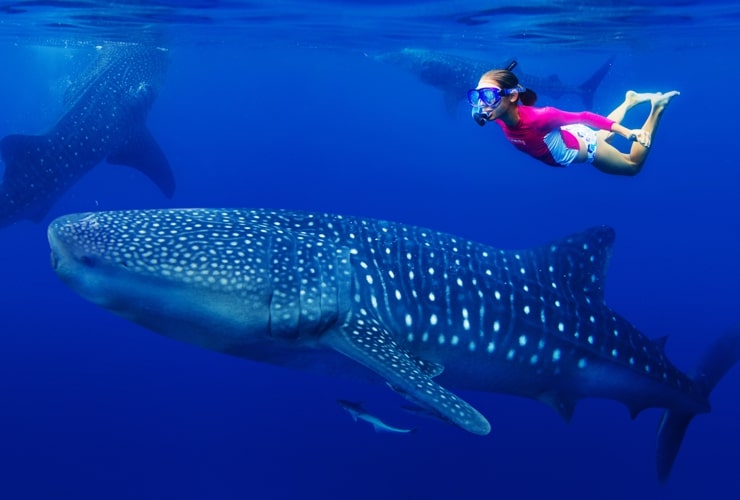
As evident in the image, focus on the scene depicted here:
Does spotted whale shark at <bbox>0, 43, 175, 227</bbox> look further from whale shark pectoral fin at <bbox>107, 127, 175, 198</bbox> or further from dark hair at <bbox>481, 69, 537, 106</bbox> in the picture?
dark hair at <bbox>481, 69, 537, 106</bbox>

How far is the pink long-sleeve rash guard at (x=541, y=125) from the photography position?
203 inches

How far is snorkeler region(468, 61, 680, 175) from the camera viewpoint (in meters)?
4.89

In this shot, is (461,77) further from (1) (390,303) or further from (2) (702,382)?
(1) (390,303)

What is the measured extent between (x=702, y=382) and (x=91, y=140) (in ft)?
34.7

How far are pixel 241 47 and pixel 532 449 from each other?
2207cm

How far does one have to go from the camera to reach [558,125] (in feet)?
17.3

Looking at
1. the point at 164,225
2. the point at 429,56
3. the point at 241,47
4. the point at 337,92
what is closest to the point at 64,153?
the point at 164,225

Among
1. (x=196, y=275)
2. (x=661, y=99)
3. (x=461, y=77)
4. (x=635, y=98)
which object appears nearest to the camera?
(x=196, y=275)

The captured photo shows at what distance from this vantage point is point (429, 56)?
61.1ft

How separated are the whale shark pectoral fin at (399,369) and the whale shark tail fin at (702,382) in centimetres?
323

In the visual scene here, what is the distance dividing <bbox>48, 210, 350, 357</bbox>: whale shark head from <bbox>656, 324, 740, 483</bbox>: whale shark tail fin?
4.13 m

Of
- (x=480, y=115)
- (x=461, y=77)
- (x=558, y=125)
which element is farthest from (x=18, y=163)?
(x=461, y=77)

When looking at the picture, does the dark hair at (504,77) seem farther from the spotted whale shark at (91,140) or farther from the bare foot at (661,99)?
the spotted whale shark at (91,140)

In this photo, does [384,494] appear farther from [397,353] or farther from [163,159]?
[163,159]
